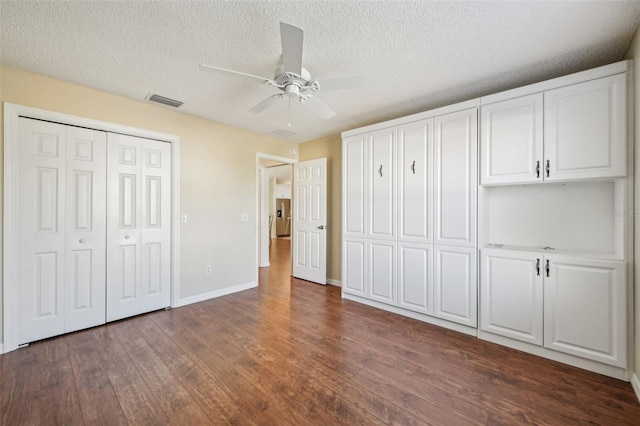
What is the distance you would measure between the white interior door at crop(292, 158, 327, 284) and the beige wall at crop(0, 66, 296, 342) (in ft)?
2.45

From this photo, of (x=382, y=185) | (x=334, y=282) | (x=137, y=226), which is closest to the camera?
(x=137, y=226)

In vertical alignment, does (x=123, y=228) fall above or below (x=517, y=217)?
below

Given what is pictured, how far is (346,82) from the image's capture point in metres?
2.14

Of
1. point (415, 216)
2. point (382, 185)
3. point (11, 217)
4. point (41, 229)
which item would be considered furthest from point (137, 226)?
point (415, 216)

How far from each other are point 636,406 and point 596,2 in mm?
2694

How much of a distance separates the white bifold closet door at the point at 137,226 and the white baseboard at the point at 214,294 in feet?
0.70

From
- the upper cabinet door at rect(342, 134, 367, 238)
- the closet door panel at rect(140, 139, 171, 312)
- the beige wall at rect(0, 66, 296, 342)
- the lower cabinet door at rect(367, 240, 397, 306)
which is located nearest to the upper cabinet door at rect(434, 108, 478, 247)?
the lower cabinet door at rect(367, 240, 397, 306)

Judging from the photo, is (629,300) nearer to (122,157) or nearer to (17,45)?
(122,157)

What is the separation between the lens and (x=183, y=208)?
145 inches

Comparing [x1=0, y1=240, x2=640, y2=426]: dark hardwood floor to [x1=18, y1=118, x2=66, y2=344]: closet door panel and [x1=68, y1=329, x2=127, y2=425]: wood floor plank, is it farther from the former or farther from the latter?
[x1=18, y1=118, x2=66, y2=344]: closet door panel

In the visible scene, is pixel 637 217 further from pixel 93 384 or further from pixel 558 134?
pixel 93 384

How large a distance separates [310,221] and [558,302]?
3.49 m

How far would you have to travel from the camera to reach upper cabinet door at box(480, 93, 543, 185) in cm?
250

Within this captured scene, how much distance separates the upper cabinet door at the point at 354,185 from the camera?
150 inches
